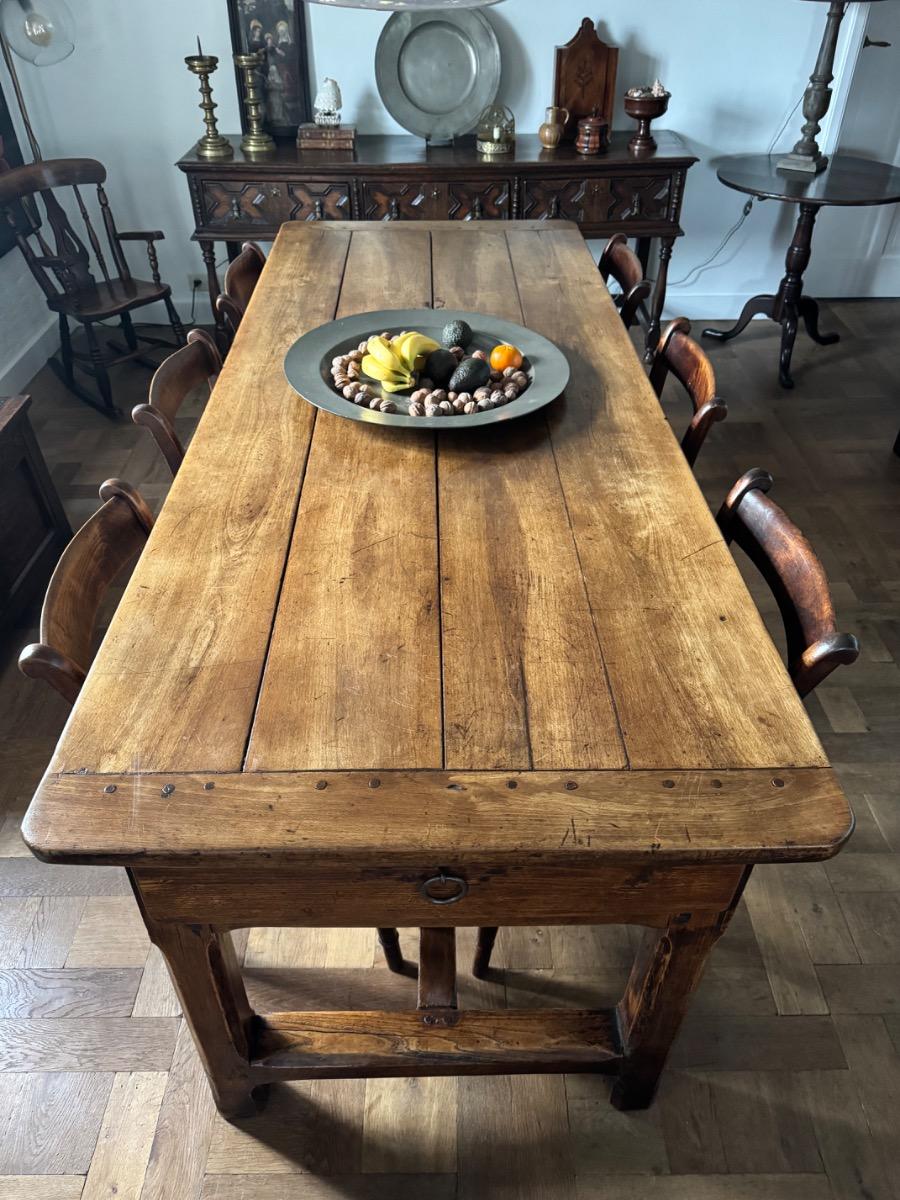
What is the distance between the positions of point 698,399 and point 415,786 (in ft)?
3.57

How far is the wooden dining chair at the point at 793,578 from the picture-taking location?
1.04 m

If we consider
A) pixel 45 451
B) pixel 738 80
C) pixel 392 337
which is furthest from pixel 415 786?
pixel 738 80

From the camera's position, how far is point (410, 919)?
102cm

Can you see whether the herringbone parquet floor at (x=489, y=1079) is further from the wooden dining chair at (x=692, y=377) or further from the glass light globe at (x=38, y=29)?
the glass light globe at (x=38, y=29)

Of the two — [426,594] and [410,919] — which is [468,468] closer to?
[426,594]

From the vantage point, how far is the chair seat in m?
3.04

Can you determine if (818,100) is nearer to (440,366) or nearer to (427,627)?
(440,366)

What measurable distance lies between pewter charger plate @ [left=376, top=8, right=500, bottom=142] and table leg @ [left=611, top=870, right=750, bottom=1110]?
9.93ft

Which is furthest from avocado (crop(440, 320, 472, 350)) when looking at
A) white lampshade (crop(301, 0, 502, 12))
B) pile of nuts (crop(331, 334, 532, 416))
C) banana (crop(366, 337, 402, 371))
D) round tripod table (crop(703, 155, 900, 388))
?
round tripod table (crop(703, 155, 900, 388))

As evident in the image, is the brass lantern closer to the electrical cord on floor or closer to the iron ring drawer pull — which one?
the electrical cord on floor

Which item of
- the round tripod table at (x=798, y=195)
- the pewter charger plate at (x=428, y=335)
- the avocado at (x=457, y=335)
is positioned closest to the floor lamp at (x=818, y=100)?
the round tripod table at (x=798, y=195)

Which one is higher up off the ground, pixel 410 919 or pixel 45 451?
pixel 410 919

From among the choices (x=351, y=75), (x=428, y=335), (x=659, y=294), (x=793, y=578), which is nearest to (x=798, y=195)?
(x=659, y=294)

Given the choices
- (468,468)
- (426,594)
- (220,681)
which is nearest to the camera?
(220,681)
